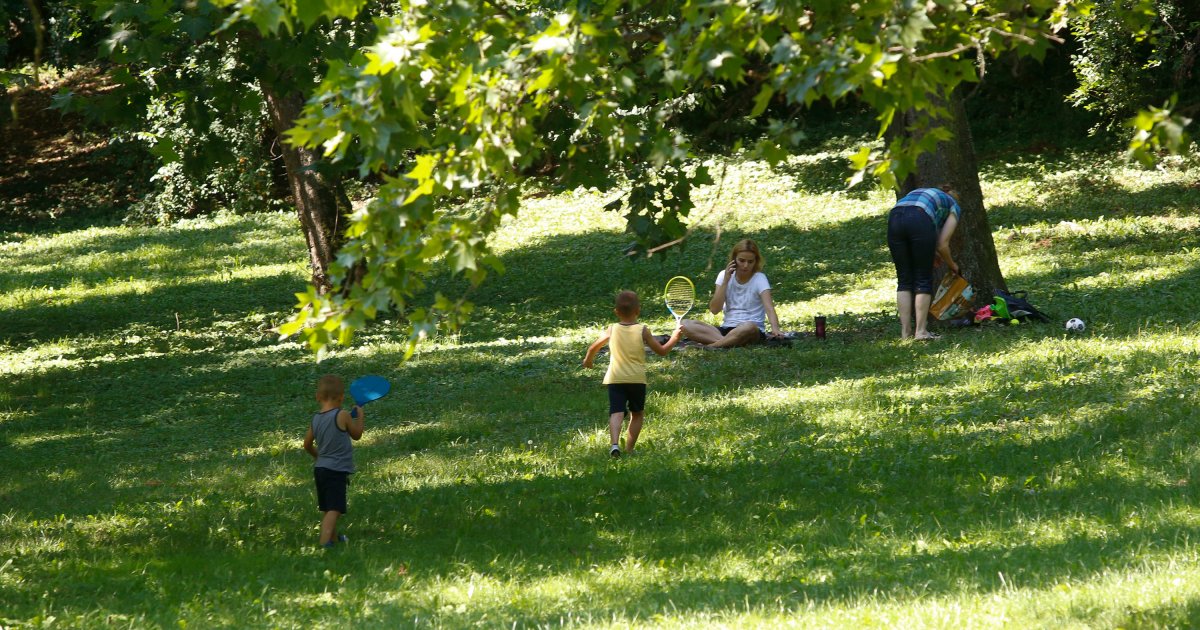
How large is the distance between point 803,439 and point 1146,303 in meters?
6.71

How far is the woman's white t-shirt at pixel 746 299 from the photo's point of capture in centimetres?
1347

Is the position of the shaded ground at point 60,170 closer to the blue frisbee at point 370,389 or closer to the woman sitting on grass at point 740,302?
the woman sitting on grass at point 740,302

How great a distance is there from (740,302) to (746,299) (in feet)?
0.28

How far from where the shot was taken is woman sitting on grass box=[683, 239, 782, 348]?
1344 cm

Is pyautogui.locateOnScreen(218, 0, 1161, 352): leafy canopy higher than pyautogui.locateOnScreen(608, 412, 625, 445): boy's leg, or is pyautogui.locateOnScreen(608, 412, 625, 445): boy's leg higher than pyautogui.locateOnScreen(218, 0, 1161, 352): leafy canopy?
pyautogui.locateOnScreen(218, 0, 1161, 352): leafy canopy

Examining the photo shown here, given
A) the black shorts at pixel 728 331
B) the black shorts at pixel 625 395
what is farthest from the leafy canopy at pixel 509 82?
the black shorts at pixel 728 331

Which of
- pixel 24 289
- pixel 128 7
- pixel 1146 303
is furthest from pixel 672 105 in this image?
pixel 24 289

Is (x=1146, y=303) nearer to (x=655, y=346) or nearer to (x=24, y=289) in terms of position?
(x=655, y=346)

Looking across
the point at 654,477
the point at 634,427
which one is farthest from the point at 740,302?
the point at 654,477

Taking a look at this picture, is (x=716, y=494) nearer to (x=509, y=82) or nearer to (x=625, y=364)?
(x=625, y=364)

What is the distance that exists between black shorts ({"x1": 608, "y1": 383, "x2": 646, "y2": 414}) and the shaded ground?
25.2 m

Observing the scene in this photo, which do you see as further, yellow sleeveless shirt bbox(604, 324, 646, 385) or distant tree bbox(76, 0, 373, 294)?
yellow sleeveless shirt bbox(604, 324, 646, 385)

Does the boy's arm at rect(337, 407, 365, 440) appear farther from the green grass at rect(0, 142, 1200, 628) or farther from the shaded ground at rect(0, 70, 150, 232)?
the shaded ground at rect(0, 70, 150, 232)

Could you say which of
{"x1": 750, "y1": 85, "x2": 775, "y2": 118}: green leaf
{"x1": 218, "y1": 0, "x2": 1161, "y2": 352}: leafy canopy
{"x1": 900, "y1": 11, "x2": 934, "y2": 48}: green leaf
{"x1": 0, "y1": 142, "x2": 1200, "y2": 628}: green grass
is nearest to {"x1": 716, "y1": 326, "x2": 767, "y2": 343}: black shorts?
{"x1": 0, "y1": 142, "x2": 1200, "y2": 628}: green grass
